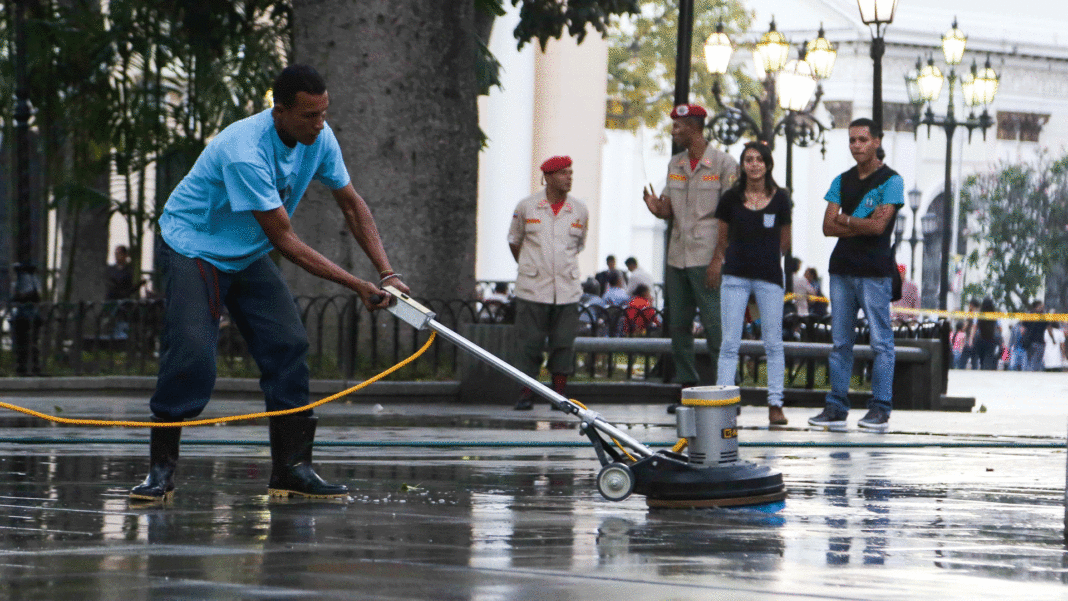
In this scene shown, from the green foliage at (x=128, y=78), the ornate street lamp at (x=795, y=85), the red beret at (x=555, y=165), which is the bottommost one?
the red beret at (x=555, y=165)

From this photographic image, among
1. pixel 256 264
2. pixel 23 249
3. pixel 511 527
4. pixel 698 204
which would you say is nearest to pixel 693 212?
pixel 698 204

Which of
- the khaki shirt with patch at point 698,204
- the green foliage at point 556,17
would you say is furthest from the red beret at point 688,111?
the green foliage at point 556,17

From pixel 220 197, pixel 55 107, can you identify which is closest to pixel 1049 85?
pixel 55 107

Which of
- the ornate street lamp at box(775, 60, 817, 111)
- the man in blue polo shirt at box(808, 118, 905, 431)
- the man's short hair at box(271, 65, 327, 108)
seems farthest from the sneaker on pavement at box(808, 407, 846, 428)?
the ornate street lamp at box(775, 60, 817, 111)

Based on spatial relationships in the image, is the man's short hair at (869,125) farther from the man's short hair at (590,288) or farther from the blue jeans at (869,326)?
the man's short hair at (590,288)

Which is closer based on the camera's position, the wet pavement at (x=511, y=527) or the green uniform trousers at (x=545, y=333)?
the wet pavement at (x=511, y=527)

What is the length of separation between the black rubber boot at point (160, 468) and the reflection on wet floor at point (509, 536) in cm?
10

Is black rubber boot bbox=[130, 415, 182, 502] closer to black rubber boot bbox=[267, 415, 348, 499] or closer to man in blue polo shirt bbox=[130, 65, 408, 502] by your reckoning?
man in blue polo shirt bbox=[130, 65, 408, 502]

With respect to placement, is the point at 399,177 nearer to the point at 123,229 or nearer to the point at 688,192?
the point at 688,192

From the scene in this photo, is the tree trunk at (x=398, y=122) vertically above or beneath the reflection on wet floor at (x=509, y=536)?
above

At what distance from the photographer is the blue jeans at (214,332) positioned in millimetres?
5656

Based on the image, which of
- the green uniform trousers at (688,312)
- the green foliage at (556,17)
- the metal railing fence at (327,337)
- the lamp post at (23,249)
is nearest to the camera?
the green uniform trousers at (688,312)

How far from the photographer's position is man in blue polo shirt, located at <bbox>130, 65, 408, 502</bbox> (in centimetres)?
551

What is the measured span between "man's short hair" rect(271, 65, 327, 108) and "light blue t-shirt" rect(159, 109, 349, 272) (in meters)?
0.11
